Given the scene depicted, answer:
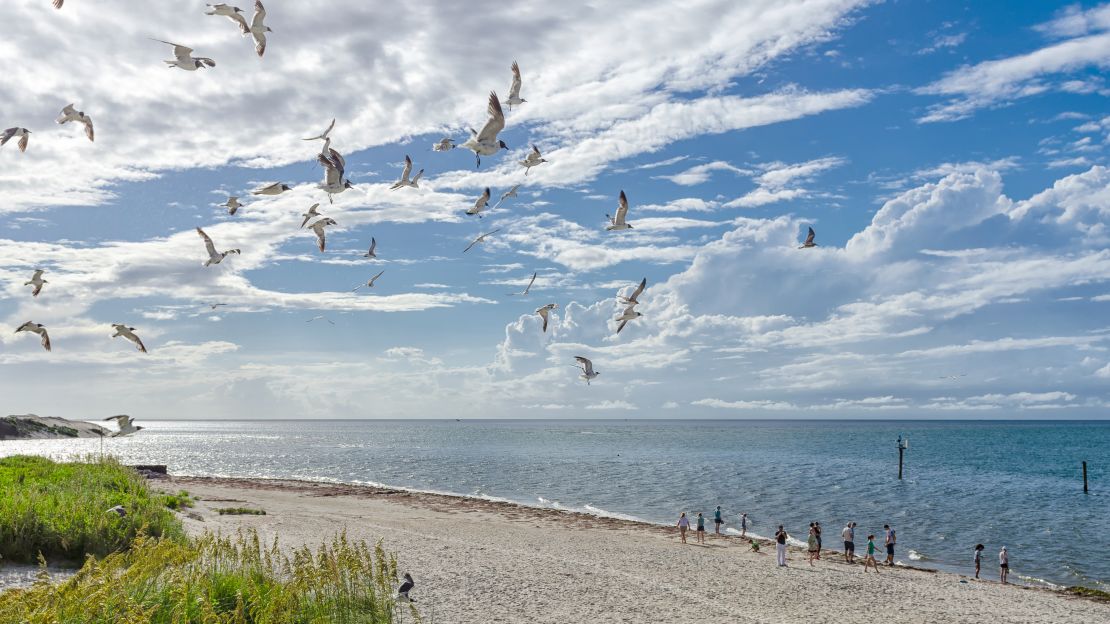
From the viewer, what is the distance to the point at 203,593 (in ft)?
33.7

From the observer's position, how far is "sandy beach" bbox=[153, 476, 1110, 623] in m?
19.6

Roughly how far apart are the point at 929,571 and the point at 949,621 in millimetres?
10039

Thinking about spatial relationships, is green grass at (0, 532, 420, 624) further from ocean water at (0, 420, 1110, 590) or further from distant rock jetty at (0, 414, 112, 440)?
distant rock jetty at (0, 414, 112, 440)

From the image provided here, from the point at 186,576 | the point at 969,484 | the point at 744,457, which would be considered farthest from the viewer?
the point at 744,457

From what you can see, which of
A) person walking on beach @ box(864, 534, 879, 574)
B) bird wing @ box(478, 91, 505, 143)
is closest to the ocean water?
person walking on beach @ box(864, 534, 879, 574)

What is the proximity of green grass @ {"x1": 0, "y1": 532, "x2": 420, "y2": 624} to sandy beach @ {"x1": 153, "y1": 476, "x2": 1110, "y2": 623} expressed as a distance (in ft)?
20.2

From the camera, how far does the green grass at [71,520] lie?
47.7ft

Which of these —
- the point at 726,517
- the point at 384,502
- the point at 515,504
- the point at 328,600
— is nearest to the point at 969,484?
the point at 726,517

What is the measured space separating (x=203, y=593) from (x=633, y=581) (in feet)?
50.6

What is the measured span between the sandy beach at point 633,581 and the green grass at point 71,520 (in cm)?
576

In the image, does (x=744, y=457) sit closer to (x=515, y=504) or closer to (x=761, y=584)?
(x=515, y=504)

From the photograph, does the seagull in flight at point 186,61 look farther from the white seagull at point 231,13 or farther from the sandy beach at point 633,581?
the sandy beach at point 633,581

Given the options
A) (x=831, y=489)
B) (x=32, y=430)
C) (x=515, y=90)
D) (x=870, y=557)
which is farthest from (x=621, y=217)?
(x=32, y=430)

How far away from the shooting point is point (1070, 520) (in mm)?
45906
